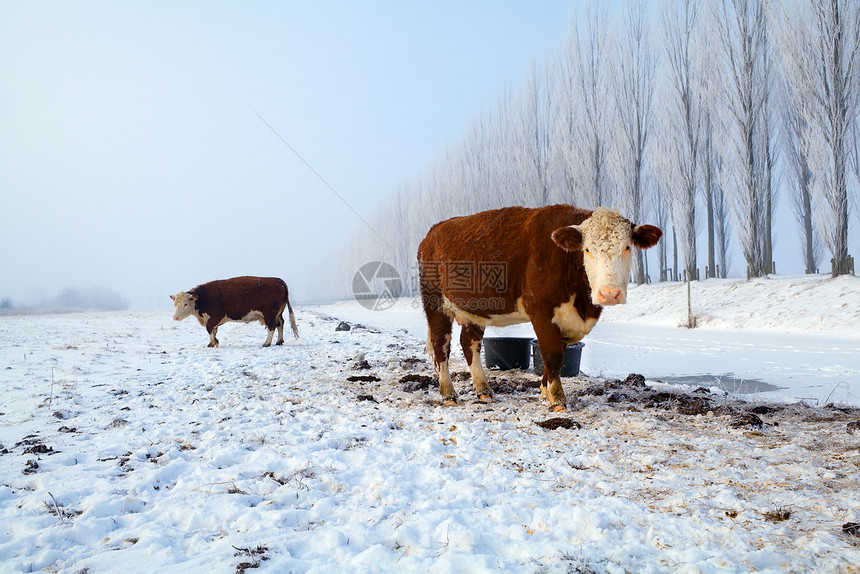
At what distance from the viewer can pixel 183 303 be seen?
978 cm

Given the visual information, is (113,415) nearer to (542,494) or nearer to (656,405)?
(542,494)

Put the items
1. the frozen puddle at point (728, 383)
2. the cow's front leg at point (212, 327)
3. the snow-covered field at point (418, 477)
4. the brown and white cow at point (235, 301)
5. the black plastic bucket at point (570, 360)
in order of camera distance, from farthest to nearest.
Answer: the brown and white cow at point (235, 301)
the cow's front leg at point (212, 327)
the black plastic bucket at point (570, 360)
the frozen puddle at point (728, 383)
the snow-covered field at point (418, 477)

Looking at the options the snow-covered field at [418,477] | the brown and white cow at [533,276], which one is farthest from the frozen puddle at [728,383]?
the brown and white cow at [533,276]

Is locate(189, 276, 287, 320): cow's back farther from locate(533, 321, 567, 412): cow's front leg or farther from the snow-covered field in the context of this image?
locate(533, 321, 567, 412): cow's front leg

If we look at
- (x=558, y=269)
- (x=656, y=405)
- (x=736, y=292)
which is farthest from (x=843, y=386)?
(x=736, y=292)

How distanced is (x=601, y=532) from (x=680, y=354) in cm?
686

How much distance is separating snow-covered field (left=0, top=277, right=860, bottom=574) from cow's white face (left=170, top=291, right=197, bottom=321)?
182 inches

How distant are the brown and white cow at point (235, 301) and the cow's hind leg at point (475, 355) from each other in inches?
233

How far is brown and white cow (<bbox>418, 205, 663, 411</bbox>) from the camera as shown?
11.8 ft

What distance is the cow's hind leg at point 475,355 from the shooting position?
4.52 m

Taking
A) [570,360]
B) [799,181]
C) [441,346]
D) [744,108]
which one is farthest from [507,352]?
[799,181]

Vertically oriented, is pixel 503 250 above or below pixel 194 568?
above

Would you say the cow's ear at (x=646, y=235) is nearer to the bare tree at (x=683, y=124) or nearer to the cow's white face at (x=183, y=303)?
the cow's white face at (x=183, y=303)

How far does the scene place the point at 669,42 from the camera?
1709 centimetres
